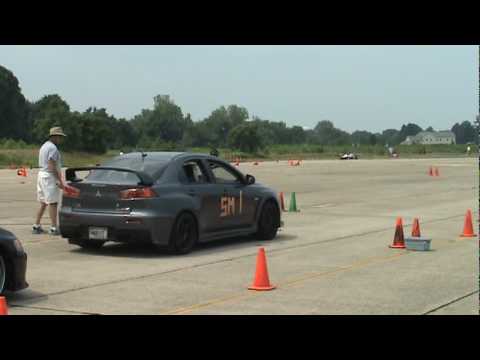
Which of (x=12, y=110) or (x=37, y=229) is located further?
(x=12, y=110)

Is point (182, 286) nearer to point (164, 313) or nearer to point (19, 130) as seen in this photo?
point (164, 313)

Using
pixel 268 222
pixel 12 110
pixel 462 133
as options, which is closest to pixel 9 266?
pixel 268 222

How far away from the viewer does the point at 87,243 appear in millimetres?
11883

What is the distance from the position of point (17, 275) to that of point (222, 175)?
5.56 metres

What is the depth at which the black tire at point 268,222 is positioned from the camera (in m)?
13.4

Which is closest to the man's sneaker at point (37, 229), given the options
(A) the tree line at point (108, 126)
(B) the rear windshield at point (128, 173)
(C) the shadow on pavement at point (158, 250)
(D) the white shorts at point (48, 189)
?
(D) the white shorts at point (48, 189)

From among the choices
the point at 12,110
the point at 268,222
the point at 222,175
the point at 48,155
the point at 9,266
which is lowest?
the point at 268,222

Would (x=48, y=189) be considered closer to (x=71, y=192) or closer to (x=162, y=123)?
(x=71, y=192)

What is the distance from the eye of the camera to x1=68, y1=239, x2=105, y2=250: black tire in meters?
11.7

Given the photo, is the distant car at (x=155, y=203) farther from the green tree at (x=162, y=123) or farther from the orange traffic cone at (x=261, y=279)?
the green tree at (x=162, y=123)

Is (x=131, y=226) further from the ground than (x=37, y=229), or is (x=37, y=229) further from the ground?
(x=131, y=226)

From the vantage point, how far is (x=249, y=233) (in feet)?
43.0

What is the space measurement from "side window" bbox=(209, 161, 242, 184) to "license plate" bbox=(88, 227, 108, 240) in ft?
7.58

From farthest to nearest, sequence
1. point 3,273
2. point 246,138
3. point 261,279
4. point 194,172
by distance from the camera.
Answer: point 246,138
point 194,172
point 261,279
point 3,273
